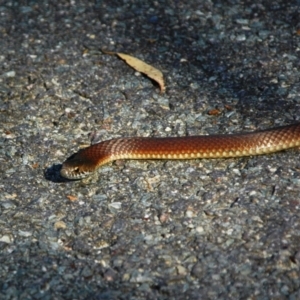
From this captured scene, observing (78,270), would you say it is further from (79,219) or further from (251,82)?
(251,82)

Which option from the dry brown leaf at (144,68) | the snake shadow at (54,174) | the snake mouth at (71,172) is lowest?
the snake shadow at (54,174)

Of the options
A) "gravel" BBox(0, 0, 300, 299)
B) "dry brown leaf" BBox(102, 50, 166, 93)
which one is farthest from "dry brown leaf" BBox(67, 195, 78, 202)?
"dry brown leaf" BBox(102, 50, 166, 93)

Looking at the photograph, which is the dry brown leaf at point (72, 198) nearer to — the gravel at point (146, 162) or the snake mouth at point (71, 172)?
the gravel at point (146, 162)

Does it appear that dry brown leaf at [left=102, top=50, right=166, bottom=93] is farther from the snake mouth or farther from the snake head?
the snake mouth

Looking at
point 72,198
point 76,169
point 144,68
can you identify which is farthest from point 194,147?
point 144,68

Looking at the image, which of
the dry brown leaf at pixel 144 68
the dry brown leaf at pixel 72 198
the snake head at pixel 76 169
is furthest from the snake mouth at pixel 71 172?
the dry brown leaf at pixel 144 68

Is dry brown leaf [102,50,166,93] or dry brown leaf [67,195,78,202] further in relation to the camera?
dry brown leaf [102,50,166,93]
